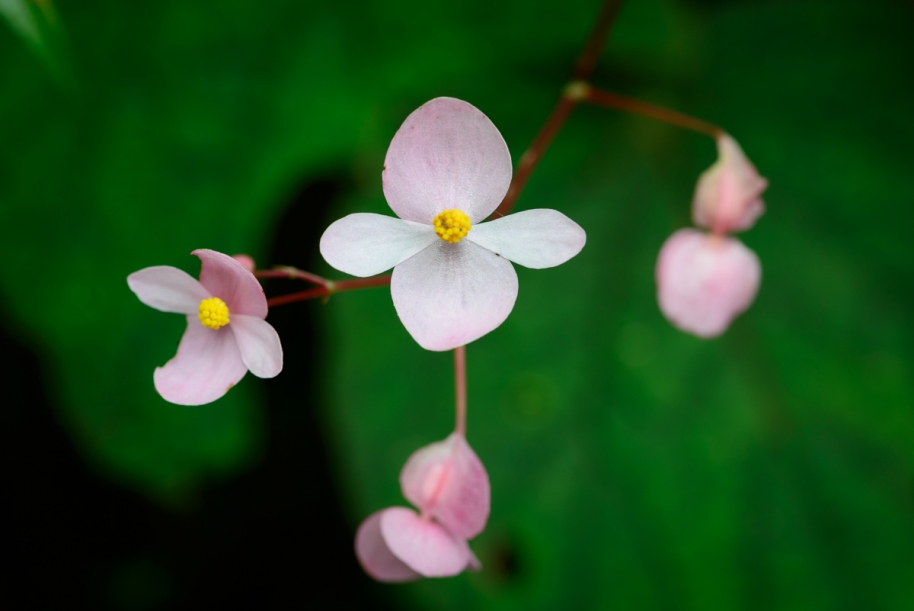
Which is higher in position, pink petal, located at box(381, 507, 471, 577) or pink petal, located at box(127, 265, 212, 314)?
pink petal, located at box(127, 265, 212, 314)

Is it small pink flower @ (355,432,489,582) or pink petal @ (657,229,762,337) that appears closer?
small pink flower @ (355,432,489,582)

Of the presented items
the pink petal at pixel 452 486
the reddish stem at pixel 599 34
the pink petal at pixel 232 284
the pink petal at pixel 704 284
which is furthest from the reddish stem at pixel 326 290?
the reddish stem at pixel 599 34

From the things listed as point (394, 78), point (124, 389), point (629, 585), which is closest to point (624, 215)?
point (394, 78)

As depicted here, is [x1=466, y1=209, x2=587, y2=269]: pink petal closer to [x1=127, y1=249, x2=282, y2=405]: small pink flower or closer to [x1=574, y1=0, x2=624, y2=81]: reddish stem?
[x1=127, y1=249, x2=282, y2=405]: small pink flower

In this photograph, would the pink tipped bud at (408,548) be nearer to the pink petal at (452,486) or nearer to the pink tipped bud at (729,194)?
the pink petal at (452,486)

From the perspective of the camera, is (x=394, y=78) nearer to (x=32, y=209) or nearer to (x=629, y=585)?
(x=32, y=209)

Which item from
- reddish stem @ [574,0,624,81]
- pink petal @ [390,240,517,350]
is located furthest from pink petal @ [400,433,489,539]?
reddish stem @ [574,0,624,81]

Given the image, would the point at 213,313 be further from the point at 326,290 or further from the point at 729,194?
the point at 729,194
